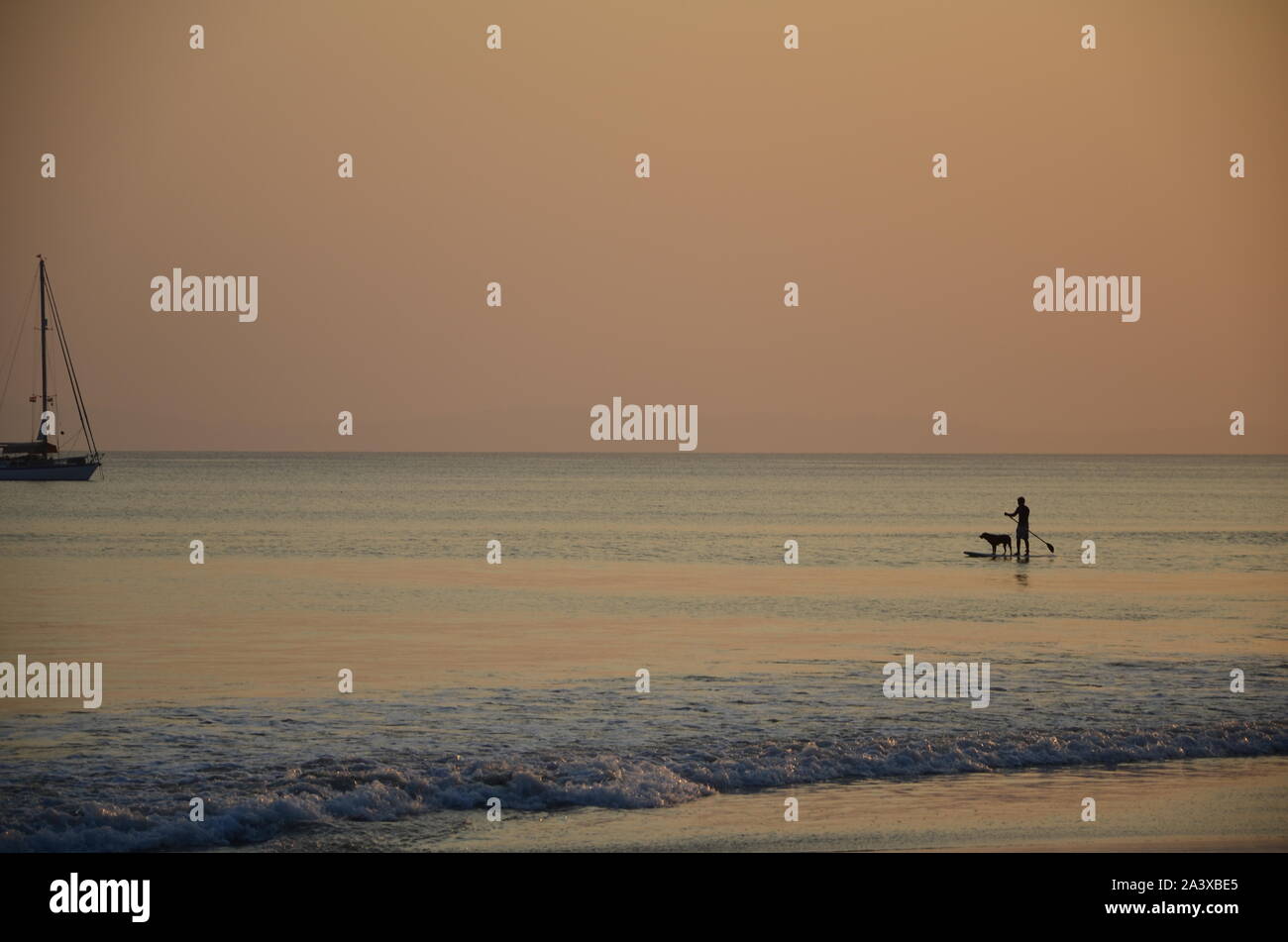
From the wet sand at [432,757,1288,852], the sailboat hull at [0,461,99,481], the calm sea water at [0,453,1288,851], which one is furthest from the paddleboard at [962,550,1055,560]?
the sailboat hull at [0,461,99,481]

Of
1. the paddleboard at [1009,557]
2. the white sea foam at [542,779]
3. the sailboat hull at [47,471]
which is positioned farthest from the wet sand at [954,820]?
the sailboat hull at [47,471]

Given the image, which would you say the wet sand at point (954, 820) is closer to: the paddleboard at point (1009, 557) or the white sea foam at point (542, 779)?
the white sea foam at point (542, 779)

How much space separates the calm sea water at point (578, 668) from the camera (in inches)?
636

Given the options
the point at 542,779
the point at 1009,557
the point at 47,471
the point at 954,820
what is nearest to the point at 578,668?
the point at 542,779

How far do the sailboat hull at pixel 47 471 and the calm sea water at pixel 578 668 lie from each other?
5512 cm

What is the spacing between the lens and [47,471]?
118 meters

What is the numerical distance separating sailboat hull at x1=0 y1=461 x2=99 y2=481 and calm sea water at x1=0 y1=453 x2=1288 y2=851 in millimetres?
55119

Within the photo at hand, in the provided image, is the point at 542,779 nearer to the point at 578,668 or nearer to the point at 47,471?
the point at 578,668

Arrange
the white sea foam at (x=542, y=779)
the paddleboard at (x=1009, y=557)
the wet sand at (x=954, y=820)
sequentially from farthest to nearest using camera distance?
1. the paddleboard at (x=1009, y=557)
2. the white sea foam at (x=542, y=779)
3. the wet sand at (x=954, y=820)

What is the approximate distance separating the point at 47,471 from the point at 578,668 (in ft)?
352

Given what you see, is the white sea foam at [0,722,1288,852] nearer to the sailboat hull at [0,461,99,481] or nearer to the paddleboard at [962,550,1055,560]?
the paddleboard at [962,550,1055,560]
